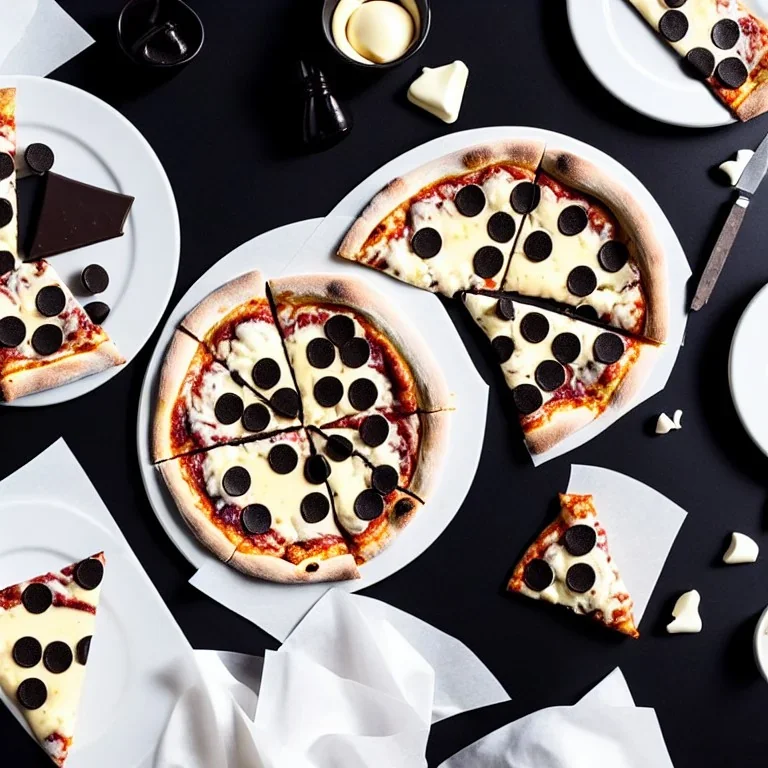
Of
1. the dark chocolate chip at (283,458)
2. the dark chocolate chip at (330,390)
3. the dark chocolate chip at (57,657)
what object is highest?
the dark chocolate chip at (330,390)

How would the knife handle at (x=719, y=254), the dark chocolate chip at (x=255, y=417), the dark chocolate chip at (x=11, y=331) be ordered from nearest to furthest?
the dark chocolate chip at (x=11, y=331) < the dark chocolate chip at (x=255, y=417) < the knife handle at (x=719, y=254)

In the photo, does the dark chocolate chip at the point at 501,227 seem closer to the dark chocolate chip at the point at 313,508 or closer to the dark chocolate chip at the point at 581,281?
the dark chocolate chip at the point at 581,281

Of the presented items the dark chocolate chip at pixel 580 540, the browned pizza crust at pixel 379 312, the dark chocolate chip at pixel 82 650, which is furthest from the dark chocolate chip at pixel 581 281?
the dark chocolate chip at pixel 82 650

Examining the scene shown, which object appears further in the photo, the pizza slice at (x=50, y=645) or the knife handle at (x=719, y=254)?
the knife handle at (x=719, y=254)

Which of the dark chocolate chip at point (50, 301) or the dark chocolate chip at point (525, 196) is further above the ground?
the dark chocolate chip at point (525, 196)

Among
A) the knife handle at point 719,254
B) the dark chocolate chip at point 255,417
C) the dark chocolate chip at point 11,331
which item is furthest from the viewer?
the knife handle at point 719,254

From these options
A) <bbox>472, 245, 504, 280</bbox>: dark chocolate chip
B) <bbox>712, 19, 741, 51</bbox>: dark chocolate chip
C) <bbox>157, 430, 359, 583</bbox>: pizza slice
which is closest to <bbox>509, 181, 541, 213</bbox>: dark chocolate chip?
<bbox>472, 245, 504, 280</bbox>: dark chocolate chip

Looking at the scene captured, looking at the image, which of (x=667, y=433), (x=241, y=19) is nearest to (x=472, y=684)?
(x=667, y=433)
